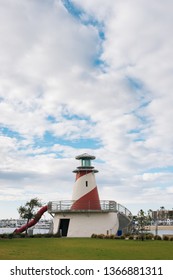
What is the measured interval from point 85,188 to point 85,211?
8.63ft

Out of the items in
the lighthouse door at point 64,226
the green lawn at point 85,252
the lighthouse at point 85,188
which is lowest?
the green lawn at point 85,252

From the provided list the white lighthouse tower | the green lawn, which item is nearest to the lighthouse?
the white lighthouse tower

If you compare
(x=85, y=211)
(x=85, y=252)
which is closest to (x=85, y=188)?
(x=85, y=211)

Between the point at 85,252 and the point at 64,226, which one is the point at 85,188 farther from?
the point at 85,252

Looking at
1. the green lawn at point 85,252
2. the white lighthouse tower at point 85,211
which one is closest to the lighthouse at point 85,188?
the white lighthouse tower at point 85,211

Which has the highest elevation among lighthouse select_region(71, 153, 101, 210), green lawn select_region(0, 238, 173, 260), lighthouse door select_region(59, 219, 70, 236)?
lighthouse select_region(71, 153, 101, 210)

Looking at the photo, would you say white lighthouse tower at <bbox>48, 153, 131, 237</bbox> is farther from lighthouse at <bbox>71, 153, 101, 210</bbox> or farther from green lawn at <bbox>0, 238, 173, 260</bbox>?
green lawn at <bbox>0, 238, 173, 260</bbox>

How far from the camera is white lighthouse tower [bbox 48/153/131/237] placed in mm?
40469

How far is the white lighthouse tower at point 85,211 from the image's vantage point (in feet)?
133

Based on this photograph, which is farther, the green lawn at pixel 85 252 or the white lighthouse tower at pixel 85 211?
the white lighthouse tower at pixel 85 211

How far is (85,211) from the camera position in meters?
40.2

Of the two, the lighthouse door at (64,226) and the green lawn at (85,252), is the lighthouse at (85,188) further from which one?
the green lawn at (85,252)
